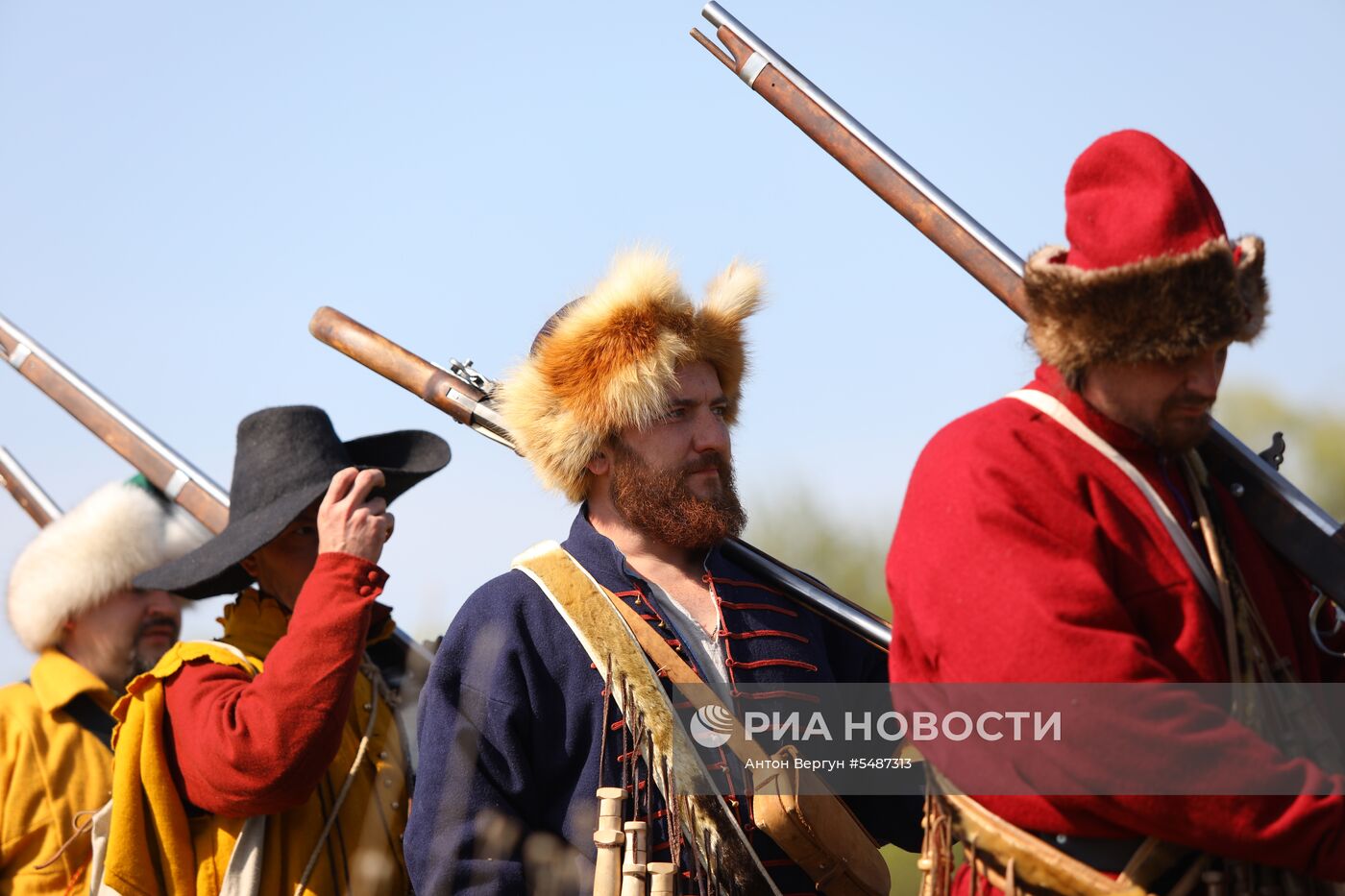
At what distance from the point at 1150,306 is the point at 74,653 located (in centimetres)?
429

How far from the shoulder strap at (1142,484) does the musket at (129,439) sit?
2.84 metres

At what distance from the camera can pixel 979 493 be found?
2.85 metres

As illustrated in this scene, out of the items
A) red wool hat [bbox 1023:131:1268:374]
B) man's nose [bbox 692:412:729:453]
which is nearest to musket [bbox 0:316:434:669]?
man's nose [bbox 692:412:729:453]

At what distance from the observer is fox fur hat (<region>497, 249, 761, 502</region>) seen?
→ 4242mm

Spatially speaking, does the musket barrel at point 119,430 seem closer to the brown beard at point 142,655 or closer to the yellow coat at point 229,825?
the brown beard at point 142,655

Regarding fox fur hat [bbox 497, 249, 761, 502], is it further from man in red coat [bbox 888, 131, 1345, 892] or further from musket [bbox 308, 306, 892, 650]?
man in red coat [bbox 888, 131, 1345, 892]

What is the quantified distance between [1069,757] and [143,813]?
2.71 m

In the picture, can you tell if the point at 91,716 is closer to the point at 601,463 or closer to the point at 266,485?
the point at 266,485

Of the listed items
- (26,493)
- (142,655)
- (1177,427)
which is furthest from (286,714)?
(26,493)

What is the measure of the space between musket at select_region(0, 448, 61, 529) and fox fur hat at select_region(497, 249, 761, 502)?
3.56 metres

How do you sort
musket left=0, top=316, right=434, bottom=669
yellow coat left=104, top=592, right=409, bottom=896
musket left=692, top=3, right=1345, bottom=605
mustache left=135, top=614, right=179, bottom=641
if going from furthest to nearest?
mustache left=135, top=614, right=179, bottom=641 < musket left=0, top=316, right=434, bottom=669 < yellow coat left=104, top=592, right=409, bottom=896 < musket left=692, top=3, right=1345, bottom=605

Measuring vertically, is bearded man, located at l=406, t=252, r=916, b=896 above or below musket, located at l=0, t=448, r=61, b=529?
below

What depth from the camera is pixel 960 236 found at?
13.1 ft

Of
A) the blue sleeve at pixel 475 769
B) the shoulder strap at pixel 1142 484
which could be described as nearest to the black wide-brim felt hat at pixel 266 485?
the blue sleeve at pixel 475 769
